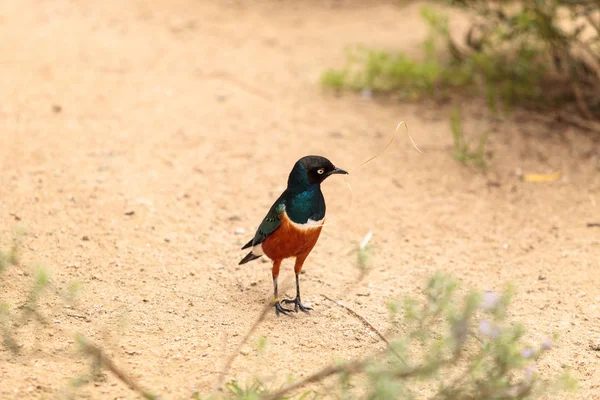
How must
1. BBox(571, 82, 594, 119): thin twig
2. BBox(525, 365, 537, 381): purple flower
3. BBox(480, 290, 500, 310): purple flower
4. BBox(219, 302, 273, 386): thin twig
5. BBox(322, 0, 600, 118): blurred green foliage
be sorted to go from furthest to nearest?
BBox(322, 0, 600, 118): blurred green foliage, BBox(571, 82, 594, 119): thin twig, BBox(480, 290, 500, 310): purple flower, BBox(525, 365, 537, 381): purple flower, BBox(219, 302, 273, 386): thin twig

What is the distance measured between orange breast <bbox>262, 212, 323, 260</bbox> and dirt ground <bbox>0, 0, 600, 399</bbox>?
1.22ft

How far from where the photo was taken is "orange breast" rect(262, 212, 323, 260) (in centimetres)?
360

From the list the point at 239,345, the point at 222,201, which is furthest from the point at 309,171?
the point at 222,201

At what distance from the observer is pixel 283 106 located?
21.4 ft

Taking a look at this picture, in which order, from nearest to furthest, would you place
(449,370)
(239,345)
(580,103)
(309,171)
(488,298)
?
(449,370) < (239,345) < (309,171) < (488,298) < (580,103)

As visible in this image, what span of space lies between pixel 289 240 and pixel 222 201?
1589 mm

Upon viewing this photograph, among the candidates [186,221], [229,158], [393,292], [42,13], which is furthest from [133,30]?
[393,292]

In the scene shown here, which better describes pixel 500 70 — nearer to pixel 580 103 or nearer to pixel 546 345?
pixel 580 103

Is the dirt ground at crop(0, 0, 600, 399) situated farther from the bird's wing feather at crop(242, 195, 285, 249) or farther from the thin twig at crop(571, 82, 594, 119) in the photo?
the bird's wing feather at crop(242, 195, 285, 249)

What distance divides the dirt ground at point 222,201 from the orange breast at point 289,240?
0.37 meters

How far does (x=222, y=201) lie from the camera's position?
16.8 ft

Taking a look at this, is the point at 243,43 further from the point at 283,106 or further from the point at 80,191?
the point at 80,191

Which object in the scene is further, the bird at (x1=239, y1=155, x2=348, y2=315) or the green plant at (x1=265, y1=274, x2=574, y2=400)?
the bird at (x1=239, y1=155, x2=348, y2=315)

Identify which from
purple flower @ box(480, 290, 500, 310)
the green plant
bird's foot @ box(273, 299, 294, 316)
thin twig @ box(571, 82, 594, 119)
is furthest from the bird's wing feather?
thin twig @ box(571, 82, 594, 119)
